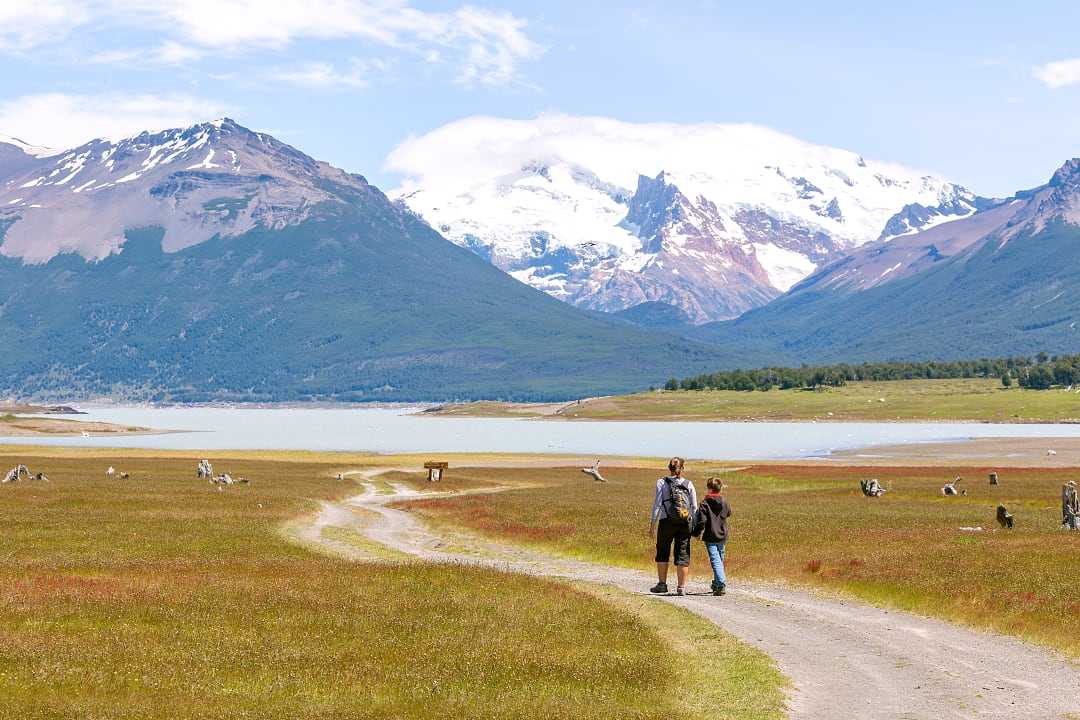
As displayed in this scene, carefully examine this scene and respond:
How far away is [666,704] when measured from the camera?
2305 centimetres

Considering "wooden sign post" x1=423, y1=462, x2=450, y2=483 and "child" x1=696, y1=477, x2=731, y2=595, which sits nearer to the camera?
"child" x1=696, y1=477, x2=731, y2=595

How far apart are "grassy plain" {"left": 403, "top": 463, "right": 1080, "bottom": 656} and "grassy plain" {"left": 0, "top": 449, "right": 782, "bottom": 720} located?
23.8 feet

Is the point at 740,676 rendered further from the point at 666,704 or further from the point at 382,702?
the point at 382,702

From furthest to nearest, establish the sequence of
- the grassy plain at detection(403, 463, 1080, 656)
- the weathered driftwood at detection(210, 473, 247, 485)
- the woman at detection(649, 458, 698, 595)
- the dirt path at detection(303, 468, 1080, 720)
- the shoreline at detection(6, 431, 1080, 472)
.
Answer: the shoreline at detection(6, 431, 1080, 472) < the weathered driftwood at detection(210, 473, 247, 485) < the woman at detection(649, 458, 698, 595) < the grassy plain at detection(403, 463, 1080, 656) < the dirt path at detection(303, 468, 1080, 720)

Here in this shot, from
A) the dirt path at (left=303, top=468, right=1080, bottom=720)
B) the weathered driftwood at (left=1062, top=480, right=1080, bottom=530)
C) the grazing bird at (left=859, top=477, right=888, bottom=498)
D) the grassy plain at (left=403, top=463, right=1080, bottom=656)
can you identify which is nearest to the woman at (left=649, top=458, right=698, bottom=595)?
the dirt path at (left=303, top=468, right=1080, bottom=720)

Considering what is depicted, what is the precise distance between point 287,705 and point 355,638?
6242 mm

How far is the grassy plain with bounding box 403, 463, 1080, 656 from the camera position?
34500 millimetres

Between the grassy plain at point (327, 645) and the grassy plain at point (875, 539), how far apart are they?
7.26 metres

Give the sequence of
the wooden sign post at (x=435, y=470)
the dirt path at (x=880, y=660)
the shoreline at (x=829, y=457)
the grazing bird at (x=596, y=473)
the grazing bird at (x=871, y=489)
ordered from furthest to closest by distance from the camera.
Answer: the shoreline at (x=829, y=457)
the grazing bird at (x=596, y=473)
the wooden sign post at (x=435, y=470)
the grazing bird at (x=871, y=489)
the dirt path at (x=880, y=660)

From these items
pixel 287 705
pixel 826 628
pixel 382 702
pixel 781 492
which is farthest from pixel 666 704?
pixel 781 492

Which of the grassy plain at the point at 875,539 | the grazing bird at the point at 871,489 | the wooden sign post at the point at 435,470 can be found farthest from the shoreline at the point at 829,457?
the grassy plain at the point at 875,539

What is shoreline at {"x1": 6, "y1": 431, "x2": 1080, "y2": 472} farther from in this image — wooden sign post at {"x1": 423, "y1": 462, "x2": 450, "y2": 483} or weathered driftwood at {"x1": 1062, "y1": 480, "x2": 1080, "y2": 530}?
weathered driftwood at {"x1": 1062, "y1": 480, "x2": 1080, "y2": 530}

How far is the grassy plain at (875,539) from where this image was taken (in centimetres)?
3450

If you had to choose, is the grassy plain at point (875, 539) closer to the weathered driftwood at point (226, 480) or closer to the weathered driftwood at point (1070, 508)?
the weathered driftwood at point (1070, 508)
